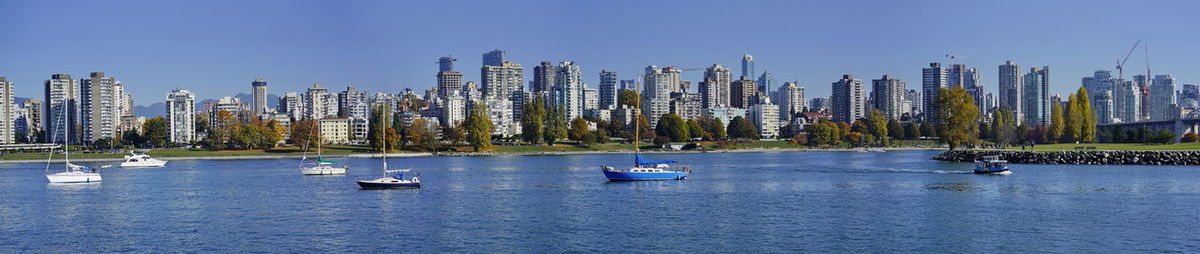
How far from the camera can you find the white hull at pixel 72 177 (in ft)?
237

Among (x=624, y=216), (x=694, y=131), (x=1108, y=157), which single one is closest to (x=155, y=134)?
(x=694, y=131)

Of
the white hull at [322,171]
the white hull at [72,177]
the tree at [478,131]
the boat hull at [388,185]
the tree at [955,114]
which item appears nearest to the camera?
the boat hull at [388,185]

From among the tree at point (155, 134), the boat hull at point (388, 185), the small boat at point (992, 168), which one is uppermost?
the tree at point (155, 134)

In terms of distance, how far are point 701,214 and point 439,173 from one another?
4187 cm

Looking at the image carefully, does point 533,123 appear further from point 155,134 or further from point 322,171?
point 322,171

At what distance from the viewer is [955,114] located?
107 meters

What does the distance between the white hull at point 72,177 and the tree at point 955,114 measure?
236ft

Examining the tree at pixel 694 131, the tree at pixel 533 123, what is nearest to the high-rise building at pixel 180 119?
the tree at pixel 533 123

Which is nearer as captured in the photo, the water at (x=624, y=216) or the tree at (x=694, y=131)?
the water at (x=624, y=216)

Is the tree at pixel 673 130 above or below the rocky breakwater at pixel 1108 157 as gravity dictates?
above

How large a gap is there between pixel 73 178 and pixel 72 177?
0.10 meters

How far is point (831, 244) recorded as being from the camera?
3622 cm

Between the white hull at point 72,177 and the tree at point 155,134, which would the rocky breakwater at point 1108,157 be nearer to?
the white hull at point 72,177

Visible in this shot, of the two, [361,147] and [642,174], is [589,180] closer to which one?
[642,174]
